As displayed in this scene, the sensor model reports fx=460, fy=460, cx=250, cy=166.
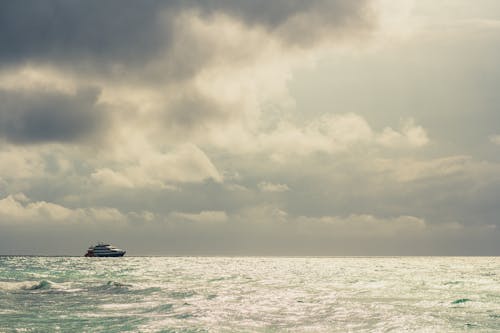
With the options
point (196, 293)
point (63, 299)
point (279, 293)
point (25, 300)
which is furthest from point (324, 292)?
point (25, 300)

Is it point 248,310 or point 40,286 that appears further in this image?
point 40,286

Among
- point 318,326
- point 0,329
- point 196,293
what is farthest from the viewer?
point 196,293

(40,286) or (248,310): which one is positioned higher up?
(248,310)

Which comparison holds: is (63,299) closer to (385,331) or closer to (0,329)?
(0,329)

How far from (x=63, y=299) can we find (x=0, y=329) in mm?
15629

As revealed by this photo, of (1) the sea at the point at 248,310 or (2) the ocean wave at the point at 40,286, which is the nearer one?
(1) the sea at the point at 248,310

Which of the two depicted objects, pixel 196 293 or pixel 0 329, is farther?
pixel 196 293

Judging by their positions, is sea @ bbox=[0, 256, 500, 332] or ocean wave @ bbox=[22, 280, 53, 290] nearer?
sea @ bbox=[0, 256, 500, 332]

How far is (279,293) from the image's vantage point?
152ft

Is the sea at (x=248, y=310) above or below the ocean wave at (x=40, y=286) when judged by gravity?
above

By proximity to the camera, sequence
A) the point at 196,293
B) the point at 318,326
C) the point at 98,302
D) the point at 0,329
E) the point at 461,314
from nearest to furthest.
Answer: the point at 0,329
the point at 318,326
the point at 461,314
the point at 98,302
the point at 196,293

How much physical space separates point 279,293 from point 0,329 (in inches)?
1061

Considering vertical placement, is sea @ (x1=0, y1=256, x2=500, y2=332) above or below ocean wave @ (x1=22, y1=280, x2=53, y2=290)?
above

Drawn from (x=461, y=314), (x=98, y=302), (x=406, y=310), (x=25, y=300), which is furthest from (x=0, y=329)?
(x=461, y=314)
